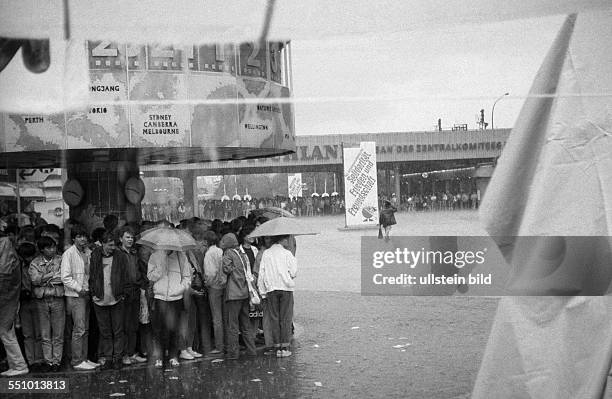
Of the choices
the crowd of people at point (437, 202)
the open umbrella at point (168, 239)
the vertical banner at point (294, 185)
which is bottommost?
the open umbrella at point (168, 239)

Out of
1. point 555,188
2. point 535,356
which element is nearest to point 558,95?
point 555,188

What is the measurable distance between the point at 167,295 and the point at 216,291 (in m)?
0.49

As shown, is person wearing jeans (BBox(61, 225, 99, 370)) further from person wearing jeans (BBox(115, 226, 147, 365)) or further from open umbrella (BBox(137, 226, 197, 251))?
open umbrella (BBox(137, 226, 197, 251))

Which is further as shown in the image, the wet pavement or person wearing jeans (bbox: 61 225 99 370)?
person wearing jeans (bbox: 61 225 99 370)

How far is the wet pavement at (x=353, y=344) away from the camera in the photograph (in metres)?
2.98

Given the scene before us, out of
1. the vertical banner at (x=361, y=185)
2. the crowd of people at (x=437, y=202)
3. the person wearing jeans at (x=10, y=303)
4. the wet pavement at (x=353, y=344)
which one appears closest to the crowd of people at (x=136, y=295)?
the person wearing jeans at (x=10, y=303)

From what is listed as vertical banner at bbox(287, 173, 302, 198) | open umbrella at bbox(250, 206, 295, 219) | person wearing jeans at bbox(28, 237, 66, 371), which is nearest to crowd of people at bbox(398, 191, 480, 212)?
vertical banner at bbox(287, 173, 302, 198)

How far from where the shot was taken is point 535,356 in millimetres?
2686

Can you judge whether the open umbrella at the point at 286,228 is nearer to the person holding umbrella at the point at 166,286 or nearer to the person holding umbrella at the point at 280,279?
the person holding umbrella at the point at 280,279

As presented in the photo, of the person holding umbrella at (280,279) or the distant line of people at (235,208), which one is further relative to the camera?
the person holding umbrella at (280,279)

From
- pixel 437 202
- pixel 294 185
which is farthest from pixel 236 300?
pixel 437 202

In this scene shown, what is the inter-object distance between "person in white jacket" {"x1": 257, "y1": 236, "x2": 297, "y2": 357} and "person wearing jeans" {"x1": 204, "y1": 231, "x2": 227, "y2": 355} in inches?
10.4

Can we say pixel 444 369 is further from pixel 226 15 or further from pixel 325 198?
pixel 226 15

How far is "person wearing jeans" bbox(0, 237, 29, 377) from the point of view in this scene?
3.23 m
